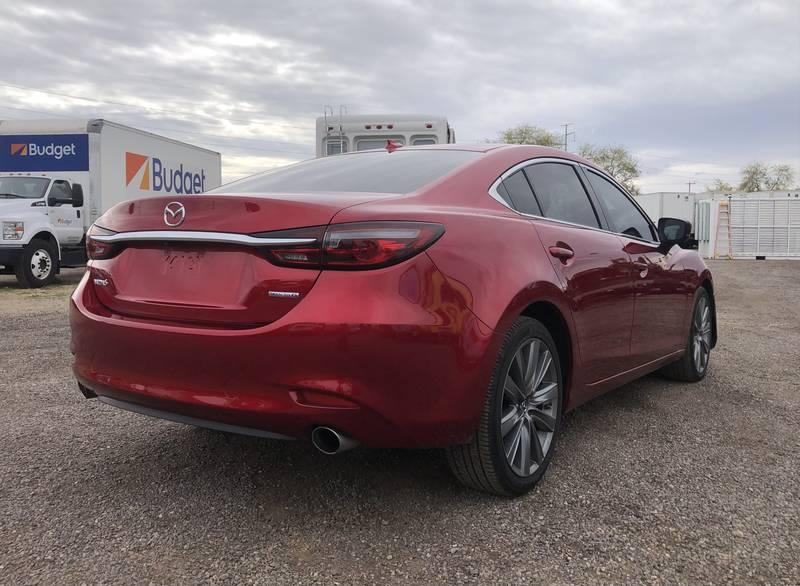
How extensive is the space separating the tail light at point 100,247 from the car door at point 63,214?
1032 centimetres

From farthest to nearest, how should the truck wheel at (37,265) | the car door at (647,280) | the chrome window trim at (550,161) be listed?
the truck wheel at (37,265) < the car door at (647,280) < the chrome window trim at (550,161)

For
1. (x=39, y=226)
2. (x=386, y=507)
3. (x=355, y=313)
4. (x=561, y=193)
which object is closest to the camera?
(x=355, y=313)

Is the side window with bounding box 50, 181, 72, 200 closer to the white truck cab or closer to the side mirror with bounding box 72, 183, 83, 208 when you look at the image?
the white truck cab

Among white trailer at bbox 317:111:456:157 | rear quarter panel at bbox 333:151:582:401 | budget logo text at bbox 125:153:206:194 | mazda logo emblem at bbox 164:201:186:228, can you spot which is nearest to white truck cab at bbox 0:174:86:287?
budget logo text at bbox 125:153:206:194

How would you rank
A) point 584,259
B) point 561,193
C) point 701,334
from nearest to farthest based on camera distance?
point 584,259 → point 561,193 → point 701,334

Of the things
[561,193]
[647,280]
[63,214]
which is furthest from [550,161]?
[63,214]

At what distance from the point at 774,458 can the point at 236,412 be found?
104 inches

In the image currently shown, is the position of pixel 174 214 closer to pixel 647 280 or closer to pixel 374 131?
pixel 647 280

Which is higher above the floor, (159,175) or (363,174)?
(159,175)

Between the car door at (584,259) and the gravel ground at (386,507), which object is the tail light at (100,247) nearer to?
the gravel ground at (386,507)

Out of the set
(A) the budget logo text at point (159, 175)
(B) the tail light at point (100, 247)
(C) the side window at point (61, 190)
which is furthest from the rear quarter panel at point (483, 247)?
(A) the budget logo text at point (159, 175)

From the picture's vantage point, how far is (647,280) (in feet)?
13.4

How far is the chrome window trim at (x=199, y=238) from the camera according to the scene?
7.95 feet

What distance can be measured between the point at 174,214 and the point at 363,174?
2.92 feet
